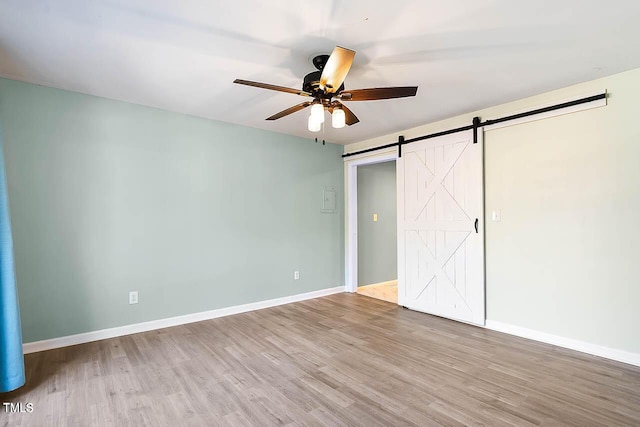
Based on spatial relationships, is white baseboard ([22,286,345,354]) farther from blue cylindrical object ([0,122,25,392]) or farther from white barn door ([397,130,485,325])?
white barn door ([397,130,485,325])

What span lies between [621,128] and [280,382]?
11.8 ft

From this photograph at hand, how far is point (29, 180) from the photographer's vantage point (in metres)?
3.01

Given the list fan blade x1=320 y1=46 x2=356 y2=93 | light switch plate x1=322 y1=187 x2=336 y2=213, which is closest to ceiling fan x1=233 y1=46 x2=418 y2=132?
fan blade x1=320 y1=46 x2=356 y2=93

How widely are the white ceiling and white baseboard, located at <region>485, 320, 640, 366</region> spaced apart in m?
2.43

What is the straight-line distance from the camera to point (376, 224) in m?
5.89

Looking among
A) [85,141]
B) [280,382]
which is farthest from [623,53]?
[85,141]

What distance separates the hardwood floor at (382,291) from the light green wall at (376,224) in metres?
0.08

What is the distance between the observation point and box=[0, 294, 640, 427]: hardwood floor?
204 cm

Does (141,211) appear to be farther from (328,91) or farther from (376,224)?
(376,224)

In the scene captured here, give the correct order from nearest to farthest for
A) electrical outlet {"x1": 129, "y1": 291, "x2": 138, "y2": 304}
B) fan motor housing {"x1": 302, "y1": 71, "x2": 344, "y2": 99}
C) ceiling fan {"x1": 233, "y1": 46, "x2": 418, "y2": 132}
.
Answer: ceiling fan {"x1": 233, "y1": 46, "x2": 418, "y2": 132}, fan motor housing {"x1": 302, "y1": 71, "x2": 344, "y2": 99}, electrical outlet {"x1": 129, "y1": 291, "x2": 138, "y2": 304}

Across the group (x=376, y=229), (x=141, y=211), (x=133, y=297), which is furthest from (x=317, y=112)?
(x=376, y=229)

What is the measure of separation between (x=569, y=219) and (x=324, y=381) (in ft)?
8.95

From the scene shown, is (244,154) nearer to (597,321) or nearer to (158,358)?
(158,358)

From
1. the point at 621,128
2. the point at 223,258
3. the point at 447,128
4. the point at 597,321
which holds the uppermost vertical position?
the point at 447,128
